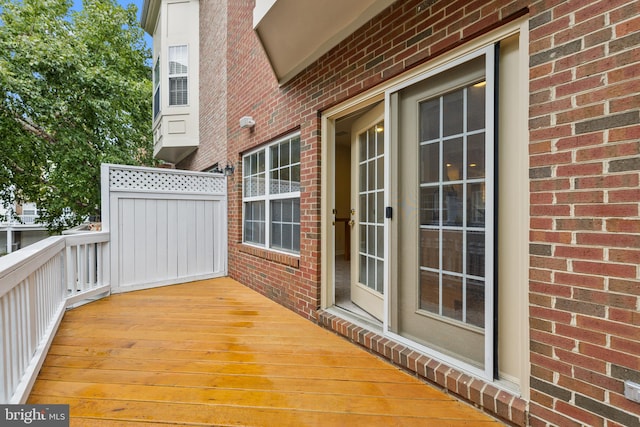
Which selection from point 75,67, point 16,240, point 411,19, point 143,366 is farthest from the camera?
point 16,240

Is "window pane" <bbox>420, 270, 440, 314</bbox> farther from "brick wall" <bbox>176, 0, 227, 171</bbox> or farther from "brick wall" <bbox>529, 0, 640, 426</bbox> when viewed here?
"brick wall" <bbox>176, 0, 227, 171</bbox>

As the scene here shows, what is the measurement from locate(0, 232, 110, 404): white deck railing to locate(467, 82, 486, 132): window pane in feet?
8.53

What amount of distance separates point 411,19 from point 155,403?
9.35ft

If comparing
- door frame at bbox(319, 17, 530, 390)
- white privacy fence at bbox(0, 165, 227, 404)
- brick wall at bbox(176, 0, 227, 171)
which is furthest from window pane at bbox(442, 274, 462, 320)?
brick wall at bbox(176, 0, 227, 171)

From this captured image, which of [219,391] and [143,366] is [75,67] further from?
[219,391]

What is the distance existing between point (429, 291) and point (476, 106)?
3.90ft

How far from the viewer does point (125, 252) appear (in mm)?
4070

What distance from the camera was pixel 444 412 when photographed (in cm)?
159

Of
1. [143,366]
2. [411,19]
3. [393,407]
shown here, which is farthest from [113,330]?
[411,19]

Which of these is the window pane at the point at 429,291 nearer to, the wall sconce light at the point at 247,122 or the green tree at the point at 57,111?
the wall sconce light at the point at 247,122

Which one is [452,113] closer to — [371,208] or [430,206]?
[430,206]

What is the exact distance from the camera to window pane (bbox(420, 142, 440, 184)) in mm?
1908

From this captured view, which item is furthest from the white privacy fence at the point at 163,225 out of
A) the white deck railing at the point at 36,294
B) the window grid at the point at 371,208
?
the window grid at the point at 371,208

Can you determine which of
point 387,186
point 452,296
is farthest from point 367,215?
point 452,296
